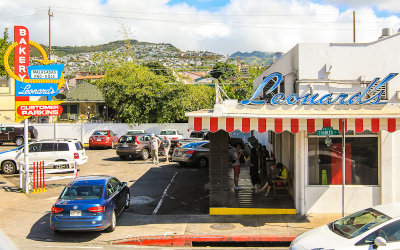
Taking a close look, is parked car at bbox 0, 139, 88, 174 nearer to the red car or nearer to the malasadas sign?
the malasadas sign

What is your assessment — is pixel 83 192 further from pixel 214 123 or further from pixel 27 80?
pixel 27 80

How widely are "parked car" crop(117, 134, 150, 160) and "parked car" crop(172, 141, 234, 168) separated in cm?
385

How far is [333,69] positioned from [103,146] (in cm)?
2415

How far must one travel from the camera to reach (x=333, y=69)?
43.6ft

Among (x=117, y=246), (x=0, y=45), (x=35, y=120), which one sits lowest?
(x=117, y=246)

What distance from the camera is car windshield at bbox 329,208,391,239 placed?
7.88 m

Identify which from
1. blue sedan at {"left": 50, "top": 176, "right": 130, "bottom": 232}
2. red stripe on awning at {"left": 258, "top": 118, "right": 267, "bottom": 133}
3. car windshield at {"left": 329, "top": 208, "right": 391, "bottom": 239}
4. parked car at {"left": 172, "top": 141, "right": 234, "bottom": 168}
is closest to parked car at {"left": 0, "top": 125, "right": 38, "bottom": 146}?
parked car at {"left": 172, "top": 141, "right": 234, "bottom": 168}

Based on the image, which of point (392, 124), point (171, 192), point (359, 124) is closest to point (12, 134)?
point (171, 192)

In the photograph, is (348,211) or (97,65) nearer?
(348,211)

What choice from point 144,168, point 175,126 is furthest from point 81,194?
point 175,126

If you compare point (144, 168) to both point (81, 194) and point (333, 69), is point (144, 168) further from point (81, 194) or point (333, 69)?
point (333, 69)

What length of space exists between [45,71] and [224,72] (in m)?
72.1

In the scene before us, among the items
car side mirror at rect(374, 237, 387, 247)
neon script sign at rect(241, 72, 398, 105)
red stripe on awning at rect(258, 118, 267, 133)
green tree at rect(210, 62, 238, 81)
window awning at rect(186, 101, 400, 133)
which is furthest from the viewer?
green tree at rect(210, 62, 238, 81)

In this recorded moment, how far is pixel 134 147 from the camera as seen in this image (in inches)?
1037
